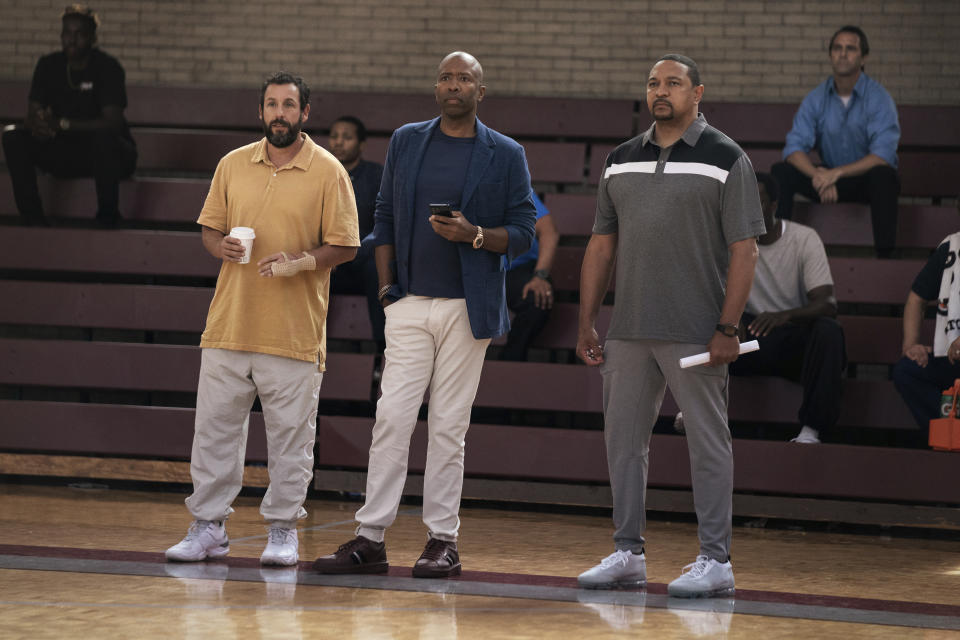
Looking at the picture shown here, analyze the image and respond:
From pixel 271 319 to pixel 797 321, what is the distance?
9.08 ft

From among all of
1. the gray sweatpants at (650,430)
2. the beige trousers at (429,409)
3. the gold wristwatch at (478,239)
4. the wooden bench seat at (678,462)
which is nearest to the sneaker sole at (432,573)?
the beige trousers at (429,409)

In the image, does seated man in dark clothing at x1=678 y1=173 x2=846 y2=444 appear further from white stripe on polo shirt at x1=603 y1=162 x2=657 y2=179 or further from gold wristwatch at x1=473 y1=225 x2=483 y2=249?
gold wristwatch at x1=473 y1=225 x2=483 y2=249

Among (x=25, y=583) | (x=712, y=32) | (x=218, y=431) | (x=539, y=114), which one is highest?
(x=712, y=32)

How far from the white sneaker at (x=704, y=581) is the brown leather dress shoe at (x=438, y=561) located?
699 mm

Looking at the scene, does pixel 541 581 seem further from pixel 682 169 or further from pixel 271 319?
pixel 682 169

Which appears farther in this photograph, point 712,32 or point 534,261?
point 712,32

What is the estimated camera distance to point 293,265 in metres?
3.94

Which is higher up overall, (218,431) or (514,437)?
(218,431)

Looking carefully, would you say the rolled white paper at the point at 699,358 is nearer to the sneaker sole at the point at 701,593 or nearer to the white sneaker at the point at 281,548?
the sneaker sole at the point at 701,593

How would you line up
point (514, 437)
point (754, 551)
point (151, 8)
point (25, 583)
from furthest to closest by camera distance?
1. point (151, 8)
2. point (514, 437)
3. point (754, 551)
4. point (25, 583)

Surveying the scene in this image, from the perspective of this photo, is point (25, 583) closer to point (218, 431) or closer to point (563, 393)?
point (218, 431)

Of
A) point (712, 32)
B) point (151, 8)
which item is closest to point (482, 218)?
point (712, 32)

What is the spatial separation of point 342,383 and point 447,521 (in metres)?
2.44

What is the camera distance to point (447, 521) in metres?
3.94
